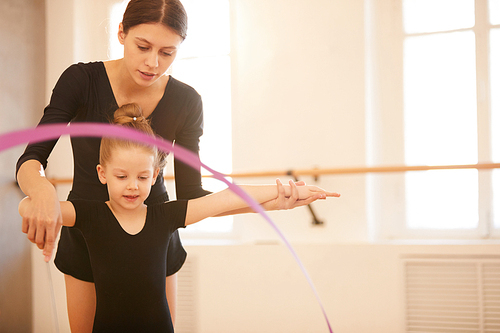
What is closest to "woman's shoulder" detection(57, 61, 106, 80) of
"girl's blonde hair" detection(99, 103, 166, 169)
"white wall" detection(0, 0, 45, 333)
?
"girl's blonde hair" detection(99, 103, 166, 169)

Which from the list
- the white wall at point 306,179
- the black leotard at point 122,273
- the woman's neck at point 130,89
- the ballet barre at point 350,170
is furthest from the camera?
the white wall at point 306,179

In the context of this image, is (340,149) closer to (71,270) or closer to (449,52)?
(449,52)

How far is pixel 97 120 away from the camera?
1.03 meters

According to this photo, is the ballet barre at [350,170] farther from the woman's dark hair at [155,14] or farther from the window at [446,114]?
the woman's dark hair at [155,14]

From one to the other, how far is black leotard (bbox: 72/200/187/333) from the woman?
12cm

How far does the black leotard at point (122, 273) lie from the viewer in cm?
94

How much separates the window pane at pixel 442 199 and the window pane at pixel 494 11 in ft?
2.65

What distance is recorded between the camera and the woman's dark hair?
943mm

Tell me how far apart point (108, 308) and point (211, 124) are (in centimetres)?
192

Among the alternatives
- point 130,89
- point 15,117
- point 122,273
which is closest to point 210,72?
point 15,117

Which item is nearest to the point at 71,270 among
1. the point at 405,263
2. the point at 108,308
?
the point at 108,308

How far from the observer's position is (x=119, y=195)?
0.97 m

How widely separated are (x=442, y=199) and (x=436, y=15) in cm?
101

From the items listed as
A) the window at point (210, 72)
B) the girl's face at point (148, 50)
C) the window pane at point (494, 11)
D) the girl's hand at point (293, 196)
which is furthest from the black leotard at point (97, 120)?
the window pane at point (494, 11)
